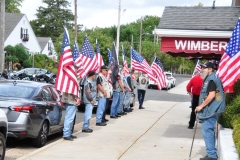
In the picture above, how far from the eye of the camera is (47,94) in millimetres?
11031

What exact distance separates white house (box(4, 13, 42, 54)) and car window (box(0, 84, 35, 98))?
47.0m

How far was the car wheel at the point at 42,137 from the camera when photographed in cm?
1023

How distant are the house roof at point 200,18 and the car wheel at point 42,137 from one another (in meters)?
3.98

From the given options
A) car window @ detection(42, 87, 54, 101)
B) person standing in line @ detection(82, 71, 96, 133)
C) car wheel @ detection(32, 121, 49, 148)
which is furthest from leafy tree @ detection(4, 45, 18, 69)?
car wheel @ detection(32, 121, 49, 148)

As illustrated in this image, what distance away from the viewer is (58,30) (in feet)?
315

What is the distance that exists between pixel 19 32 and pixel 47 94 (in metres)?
51.6

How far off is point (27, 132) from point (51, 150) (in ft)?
2.09

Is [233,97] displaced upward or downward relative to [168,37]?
downward

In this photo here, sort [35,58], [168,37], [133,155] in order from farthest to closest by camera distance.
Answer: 1. [35,58]
2. [168,37]
3. [133,155]

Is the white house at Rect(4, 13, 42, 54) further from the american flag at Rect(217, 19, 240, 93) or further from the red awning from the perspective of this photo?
the american flag at Rect(217, 19, 240, 93)

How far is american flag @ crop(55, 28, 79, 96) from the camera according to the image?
11.0 m

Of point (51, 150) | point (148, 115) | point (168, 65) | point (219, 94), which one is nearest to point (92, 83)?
point (51, 150)

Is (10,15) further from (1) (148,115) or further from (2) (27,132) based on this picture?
(2) (27,132)

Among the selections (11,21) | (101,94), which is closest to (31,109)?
(101,94)
